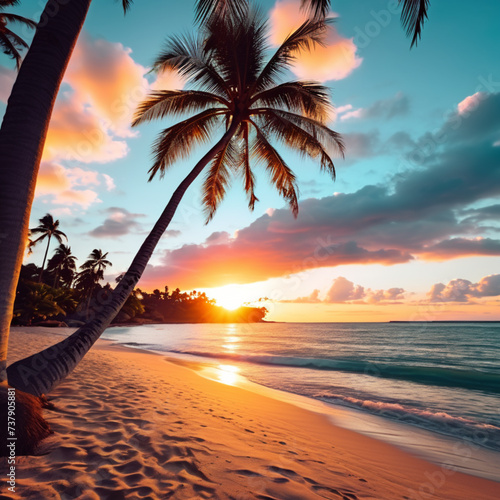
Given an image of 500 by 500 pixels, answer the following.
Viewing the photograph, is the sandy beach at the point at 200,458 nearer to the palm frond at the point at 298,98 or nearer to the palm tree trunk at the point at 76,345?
the palm tree trunk at the point at 76,345

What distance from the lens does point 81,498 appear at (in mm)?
2129

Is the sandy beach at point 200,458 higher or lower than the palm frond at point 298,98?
lower

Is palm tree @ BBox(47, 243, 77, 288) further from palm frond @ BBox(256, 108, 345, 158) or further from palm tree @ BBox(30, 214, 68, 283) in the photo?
palm frond @ BBox(256, 108, 345, 158)

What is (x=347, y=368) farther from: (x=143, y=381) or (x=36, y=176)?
(x=36, y=176)

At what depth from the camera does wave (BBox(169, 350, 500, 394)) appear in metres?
13.0

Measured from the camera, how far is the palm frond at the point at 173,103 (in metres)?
8.07

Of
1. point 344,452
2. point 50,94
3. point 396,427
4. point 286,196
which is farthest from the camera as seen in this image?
point 286,196

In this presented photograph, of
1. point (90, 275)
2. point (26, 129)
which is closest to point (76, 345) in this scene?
point (26, 129)

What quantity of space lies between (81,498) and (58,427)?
1.45m

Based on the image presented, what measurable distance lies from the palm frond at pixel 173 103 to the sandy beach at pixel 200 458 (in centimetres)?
685

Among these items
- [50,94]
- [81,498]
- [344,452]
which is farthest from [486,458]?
[50,94]

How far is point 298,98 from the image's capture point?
802 cm

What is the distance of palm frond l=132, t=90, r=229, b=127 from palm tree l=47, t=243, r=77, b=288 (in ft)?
162

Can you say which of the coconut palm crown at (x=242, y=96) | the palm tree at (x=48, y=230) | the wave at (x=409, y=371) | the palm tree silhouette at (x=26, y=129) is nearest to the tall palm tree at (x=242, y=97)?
the coconut palm crown at (x=242, y=96)
